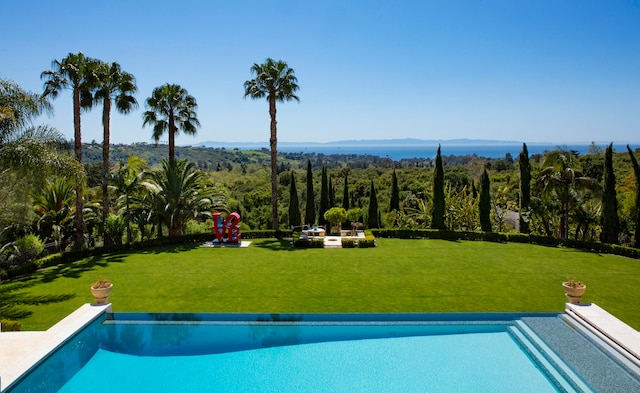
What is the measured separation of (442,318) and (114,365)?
8.74 meters

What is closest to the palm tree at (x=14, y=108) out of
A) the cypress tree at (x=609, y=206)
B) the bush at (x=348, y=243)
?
the bush at (x=348, y=243)

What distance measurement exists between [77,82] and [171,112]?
537 cm

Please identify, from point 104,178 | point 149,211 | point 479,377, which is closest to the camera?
point 479,377

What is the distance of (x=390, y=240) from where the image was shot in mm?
25250

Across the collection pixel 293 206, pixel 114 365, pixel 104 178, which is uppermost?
pixel 104 178

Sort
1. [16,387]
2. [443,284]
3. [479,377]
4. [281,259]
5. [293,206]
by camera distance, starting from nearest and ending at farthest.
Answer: [16,387], [479,377], [443,284], [281,259], [293,206]

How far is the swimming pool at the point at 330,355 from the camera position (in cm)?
907

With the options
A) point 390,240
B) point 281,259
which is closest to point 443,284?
point 281,259

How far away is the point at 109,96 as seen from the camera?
22.5 m

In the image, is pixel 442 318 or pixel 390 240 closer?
pixel 442 318

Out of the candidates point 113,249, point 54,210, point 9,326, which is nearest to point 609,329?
point 9,326

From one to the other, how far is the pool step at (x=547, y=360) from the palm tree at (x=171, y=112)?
19.9 metres

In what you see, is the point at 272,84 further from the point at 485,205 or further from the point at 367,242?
the point at 485,205

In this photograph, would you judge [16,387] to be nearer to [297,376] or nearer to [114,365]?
[114,365]
